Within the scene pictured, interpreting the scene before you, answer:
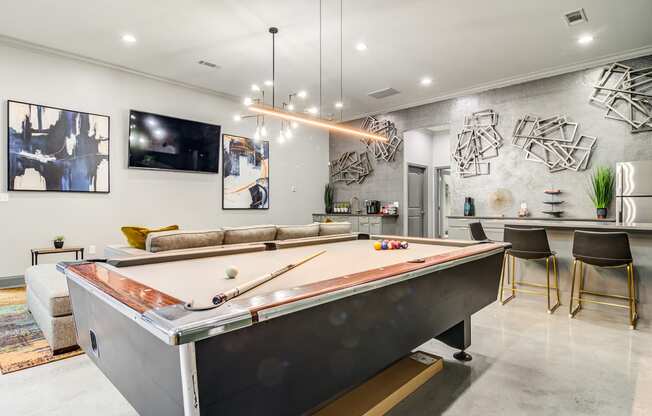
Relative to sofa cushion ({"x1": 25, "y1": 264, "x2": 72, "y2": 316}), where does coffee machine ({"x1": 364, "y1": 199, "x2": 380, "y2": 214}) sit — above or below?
above

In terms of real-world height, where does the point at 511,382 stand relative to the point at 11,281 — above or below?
below

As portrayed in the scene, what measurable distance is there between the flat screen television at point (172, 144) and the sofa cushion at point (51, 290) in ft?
9.14

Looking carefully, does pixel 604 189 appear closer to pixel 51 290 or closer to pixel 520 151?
pixel 520 151

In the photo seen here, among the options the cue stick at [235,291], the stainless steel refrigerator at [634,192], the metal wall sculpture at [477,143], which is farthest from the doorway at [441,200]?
the cue stick at [235,291]

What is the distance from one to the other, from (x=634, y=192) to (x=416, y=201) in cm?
395

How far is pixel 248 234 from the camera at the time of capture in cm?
338

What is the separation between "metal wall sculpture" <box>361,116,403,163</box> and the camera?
7461 millimetres

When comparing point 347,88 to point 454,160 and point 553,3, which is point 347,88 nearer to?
point 454,160

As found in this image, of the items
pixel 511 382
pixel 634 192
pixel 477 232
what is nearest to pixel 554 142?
pixel 634 192

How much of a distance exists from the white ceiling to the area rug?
330 centimetres

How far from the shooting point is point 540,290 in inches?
170

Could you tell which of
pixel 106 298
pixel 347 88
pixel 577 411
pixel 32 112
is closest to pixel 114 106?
pixel 32 112

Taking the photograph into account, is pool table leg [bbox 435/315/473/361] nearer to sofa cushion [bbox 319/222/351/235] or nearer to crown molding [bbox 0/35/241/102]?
sofa cushion [bbox 319/222/351/235]

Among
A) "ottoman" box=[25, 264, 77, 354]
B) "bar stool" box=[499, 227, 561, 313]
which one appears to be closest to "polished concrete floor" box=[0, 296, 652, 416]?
"ottoman" box=[25, 264, 77, 354]
